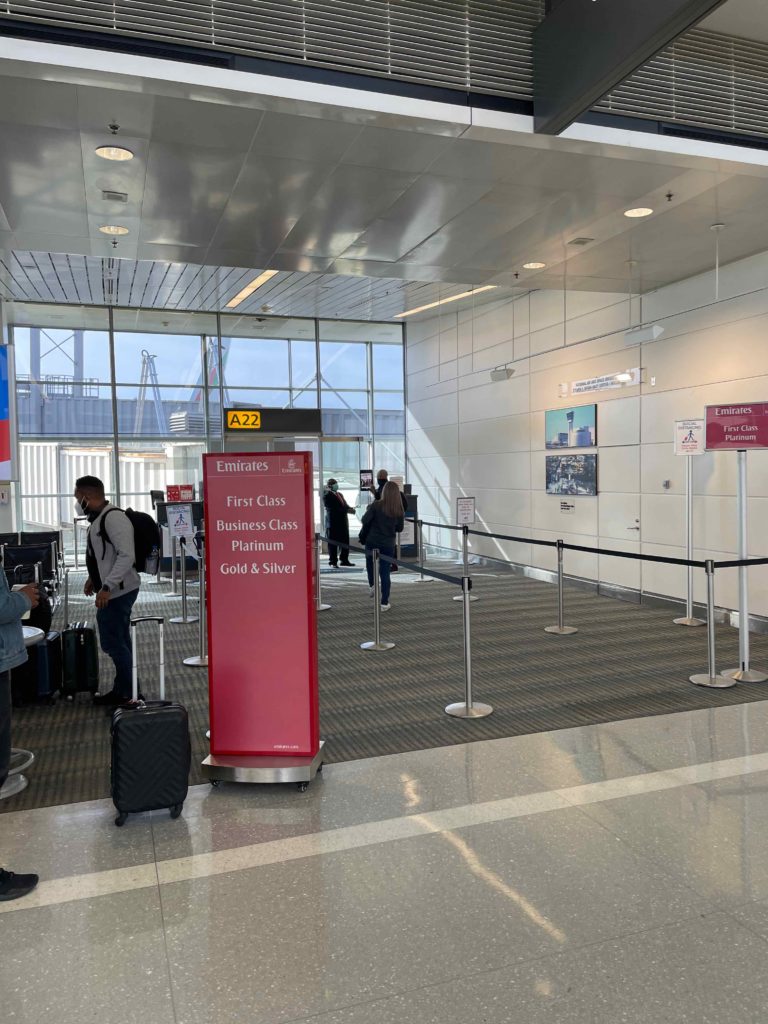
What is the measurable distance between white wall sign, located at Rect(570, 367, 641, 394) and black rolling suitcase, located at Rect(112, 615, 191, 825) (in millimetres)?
8227

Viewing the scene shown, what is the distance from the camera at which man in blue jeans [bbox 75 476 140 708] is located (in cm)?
552

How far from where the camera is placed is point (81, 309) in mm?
15133

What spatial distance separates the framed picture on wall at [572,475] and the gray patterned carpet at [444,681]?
1.86 metres

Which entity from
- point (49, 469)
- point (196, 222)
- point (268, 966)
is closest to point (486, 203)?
point (196, 222)

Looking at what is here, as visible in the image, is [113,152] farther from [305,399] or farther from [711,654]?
[305,399]

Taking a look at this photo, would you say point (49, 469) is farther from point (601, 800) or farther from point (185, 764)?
point (601, 800)

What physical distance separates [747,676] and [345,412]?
12625 millimetres

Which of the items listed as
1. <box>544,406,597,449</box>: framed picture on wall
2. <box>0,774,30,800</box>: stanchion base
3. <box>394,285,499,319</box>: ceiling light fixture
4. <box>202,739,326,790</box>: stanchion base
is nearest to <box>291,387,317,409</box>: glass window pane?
<box>394,285,499,319</box>: ceiling light fixture

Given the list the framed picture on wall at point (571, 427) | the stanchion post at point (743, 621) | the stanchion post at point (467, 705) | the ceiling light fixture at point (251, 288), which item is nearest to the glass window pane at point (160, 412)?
Answer: the ceiling light fixture at point (251, 288)

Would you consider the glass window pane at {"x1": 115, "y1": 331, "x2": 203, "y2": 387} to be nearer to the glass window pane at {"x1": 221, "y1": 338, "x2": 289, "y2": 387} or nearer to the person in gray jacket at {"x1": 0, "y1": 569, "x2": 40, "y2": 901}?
the glass window pane at {"x1": 221, "y1": 338, "x2": 289, "y2": 387}

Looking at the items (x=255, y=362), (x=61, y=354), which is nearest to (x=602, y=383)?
(x=255, y=362)

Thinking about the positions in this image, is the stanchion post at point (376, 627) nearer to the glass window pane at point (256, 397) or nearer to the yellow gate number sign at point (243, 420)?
the yellow gate number sign at point (243, 420)

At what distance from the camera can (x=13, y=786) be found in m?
4.25

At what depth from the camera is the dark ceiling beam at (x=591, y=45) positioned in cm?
421
